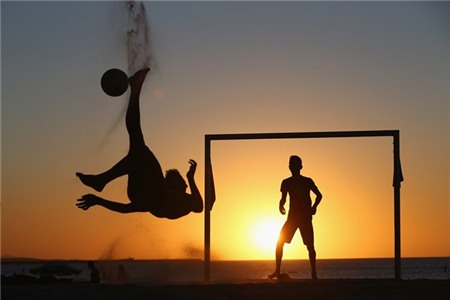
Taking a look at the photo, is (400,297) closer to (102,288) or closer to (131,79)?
(102,288)

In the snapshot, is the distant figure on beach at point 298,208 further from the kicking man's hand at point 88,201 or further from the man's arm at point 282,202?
the kicking man's hand at point 88,201

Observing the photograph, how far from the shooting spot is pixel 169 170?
52.0 ft

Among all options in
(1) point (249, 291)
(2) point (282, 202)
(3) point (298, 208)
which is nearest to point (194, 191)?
(2) point (282, 202)

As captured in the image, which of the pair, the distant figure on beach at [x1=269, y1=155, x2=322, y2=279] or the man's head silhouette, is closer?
the man's head silhouette

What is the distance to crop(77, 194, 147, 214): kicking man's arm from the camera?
15.7 metres

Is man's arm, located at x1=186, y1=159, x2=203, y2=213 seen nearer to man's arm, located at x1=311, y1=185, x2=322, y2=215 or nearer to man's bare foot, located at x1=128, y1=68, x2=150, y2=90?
man's bare foot, located at x1=128, y1=68, x2=150, y2=90

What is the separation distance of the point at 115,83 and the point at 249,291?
16.4 ft

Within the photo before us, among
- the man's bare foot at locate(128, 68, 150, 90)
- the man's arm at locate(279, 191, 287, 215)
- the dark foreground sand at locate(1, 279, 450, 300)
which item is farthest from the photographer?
the man's arm at locate(279, 191, 287, 215)

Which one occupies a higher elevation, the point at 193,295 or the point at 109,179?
the point at 109,179

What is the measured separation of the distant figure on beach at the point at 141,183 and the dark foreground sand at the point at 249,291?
2.39 meters

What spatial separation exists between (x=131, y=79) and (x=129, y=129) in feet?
3.00

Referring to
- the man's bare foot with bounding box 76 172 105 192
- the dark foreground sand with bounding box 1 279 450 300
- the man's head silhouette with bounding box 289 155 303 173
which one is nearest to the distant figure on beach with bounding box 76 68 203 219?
the man's bare foot with bounding box 76 172 105 192

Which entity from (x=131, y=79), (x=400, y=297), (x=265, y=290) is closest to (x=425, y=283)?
(x=400, y=297)

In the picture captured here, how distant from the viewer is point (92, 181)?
1591 cm
